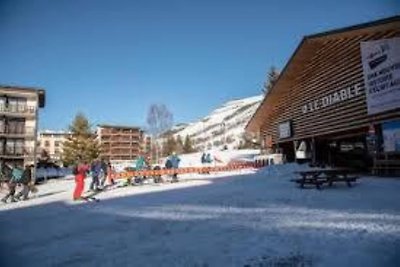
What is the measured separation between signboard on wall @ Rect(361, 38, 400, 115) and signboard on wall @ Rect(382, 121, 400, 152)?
72cm

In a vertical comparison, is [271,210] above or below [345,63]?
below

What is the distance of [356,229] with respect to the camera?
8688 mm

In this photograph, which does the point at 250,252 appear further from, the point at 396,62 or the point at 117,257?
the point at 396,62

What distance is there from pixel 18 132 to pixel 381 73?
4342cm

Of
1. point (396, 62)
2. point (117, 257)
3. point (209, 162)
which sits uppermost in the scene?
point (396, 62)

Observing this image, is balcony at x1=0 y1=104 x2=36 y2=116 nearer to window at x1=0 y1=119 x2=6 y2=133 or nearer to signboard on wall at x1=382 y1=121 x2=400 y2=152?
window at x1=0 y1=119 x2=6 y2=133

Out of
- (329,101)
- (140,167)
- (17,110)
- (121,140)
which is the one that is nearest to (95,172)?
(140,167)

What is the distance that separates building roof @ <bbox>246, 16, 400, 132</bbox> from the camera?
1964cm

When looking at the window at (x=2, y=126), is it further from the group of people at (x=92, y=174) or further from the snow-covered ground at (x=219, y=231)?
the snow-covered ground at (x=219, y=231)

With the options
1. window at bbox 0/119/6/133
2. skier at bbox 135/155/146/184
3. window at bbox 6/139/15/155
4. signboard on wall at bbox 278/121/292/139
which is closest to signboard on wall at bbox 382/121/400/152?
signboard on wall at bbox 278/121/292/139

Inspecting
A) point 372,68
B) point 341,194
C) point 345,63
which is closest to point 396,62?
point 372,68

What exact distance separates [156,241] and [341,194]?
7.52m

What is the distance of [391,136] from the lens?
19.8m

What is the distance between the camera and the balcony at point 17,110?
169ft
